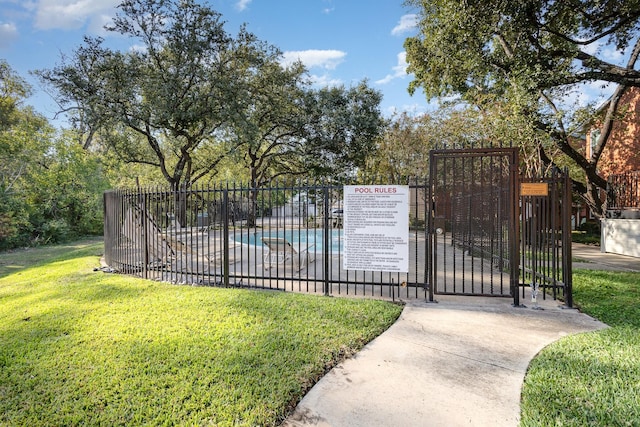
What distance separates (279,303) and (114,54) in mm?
14749

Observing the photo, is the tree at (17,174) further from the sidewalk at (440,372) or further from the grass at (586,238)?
the grass at (586,238)

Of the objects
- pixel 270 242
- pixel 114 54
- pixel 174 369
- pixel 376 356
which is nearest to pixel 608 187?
pixel 270 242

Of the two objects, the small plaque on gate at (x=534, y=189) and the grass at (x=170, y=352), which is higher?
the small plaque on gate at (x=534, y=189)

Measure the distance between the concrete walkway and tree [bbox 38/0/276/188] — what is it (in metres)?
13.1

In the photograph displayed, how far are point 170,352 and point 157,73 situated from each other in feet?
47.2

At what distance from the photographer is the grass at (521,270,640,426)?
230 centimetres

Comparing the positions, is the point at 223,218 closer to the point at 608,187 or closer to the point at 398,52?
the point at 398,52

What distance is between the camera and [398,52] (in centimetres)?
1455

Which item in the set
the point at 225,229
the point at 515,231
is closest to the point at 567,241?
the point at 515,231

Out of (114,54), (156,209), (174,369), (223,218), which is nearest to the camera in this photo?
(174,369)

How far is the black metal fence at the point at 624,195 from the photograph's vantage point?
1104 cm

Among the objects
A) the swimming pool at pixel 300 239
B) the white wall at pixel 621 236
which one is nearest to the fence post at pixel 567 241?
the swimming pool at pixel 300 239

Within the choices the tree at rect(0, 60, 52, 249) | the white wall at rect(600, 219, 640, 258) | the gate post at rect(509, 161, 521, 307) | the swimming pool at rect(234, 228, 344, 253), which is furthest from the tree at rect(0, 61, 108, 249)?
the white wall at rect(600, 219, 640, 258)

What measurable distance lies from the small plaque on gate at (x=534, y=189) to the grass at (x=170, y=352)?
8.50 feet
